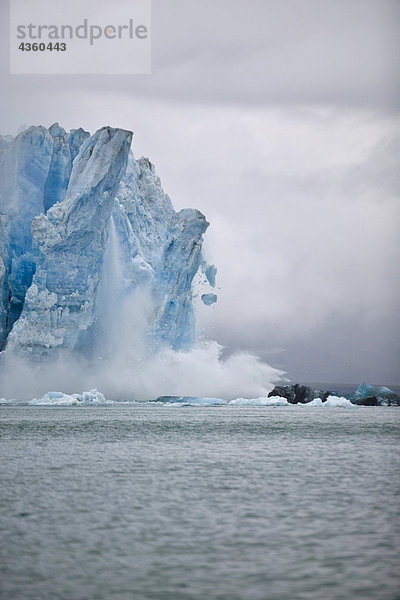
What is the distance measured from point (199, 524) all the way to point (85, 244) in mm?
42398

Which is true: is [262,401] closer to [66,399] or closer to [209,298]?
[209,298]

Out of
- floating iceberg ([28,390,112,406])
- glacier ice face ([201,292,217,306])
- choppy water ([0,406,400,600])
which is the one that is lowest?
choppy water ([0,406,400,600])

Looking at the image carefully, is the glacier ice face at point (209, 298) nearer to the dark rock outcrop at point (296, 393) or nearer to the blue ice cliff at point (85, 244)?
the blue ice cliff at point (85, 244)

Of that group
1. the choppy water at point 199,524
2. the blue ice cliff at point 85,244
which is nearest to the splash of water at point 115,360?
the blue ice cliff at point 85,244

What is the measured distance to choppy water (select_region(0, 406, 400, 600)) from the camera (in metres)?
7.98

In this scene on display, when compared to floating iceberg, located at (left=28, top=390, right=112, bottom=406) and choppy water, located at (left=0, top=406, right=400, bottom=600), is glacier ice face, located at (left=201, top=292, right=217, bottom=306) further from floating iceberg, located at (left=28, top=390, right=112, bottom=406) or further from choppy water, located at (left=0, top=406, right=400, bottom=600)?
choppy water, located at (left=0, top=406, right=400, bottom=600)

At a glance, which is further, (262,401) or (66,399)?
(262,401)

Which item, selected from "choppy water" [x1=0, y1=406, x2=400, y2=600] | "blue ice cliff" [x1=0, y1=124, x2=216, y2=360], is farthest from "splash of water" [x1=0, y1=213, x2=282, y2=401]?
"choppy water" [x1=0, y1=406, x2=400, y2=600]

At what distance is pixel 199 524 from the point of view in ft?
36.3

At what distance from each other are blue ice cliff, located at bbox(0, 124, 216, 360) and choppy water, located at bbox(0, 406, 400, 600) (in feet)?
96.5

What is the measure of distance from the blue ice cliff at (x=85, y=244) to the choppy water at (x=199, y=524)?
29412mm

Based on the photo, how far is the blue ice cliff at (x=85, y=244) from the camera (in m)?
51.2

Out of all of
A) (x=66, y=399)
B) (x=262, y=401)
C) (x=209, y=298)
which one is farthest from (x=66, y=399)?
(x=262, y=401)

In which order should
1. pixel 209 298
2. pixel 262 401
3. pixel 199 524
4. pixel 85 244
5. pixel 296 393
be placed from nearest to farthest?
pixel 199 524, pixel 85 244, pixel 209 298, pixel 262 401, pixel 296 393
